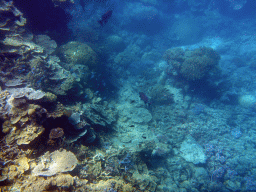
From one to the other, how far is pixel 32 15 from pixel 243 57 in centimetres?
2003

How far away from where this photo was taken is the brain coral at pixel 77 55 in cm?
800

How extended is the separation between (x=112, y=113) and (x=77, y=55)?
13.8ft

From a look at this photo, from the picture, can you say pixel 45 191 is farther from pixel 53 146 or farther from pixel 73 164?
pixel 53 146

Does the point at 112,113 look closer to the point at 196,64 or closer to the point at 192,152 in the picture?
the point at 192,152

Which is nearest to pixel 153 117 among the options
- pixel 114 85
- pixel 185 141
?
pixel 185 141

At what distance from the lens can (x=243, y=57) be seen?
587 inches

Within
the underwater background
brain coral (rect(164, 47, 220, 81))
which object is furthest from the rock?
brain coral (rect(164, 47, 220, 81))

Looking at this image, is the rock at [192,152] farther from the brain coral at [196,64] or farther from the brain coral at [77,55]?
the brain coral at [77,55]

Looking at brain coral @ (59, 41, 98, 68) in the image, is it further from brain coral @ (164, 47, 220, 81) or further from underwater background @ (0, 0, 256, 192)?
brain coral @ (164, 47, 220, 81)

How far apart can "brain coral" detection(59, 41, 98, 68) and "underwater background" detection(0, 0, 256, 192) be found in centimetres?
6

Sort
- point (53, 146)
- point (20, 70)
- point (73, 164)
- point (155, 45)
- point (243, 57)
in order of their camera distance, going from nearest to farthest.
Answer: point (73, 164) → point (53, 146) → point (20, 70) → point (243, 57) → point (155, 45)

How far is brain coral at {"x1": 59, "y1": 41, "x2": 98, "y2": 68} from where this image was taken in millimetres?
8000

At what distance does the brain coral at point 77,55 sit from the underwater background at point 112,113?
0.06m

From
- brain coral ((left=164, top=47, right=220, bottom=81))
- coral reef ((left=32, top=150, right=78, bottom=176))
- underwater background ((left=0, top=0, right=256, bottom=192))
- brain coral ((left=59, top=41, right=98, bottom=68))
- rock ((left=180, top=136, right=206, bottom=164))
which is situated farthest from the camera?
brain coral ((left=164, top=47, right=220, bottom=81))
